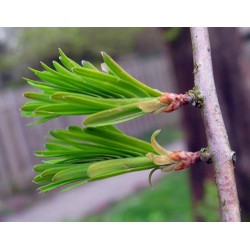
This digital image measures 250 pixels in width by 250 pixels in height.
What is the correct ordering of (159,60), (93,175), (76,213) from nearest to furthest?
(93,175), (76,213), (159,60)

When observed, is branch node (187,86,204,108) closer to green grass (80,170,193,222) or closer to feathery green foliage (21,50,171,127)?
feathery green foliage (21,50,171,127)

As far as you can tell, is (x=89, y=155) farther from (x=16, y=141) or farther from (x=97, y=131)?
(x=16, y=141)

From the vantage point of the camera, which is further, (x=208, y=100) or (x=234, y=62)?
(x=234, y=62)

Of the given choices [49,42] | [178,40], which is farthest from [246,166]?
[49,42]

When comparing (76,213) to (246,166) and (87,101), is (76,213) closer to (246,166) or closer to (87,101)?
(246,166)

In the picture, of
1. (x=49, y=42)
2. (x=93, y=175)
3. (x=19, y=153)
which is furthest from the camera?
(x=49, y=42)

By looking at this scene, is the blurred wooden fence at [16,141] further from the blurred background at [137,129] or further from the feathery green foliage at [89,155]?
the feathery green foliage at [89,155]

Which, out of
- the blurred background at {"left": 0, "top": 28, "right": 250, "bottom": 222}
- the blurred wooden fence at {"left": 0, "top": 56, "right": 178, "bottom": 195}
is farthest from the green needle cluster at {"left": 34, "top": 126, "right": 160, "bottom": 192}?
the blurred wooden fence at {"left": 0, "top": 56, "right": 178, "bottom": 195}

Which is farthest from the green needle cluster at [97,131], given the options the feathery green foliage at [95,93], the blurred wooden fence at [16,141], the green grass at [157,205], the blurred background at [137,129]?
the blurred wooden fence at [16,141]
